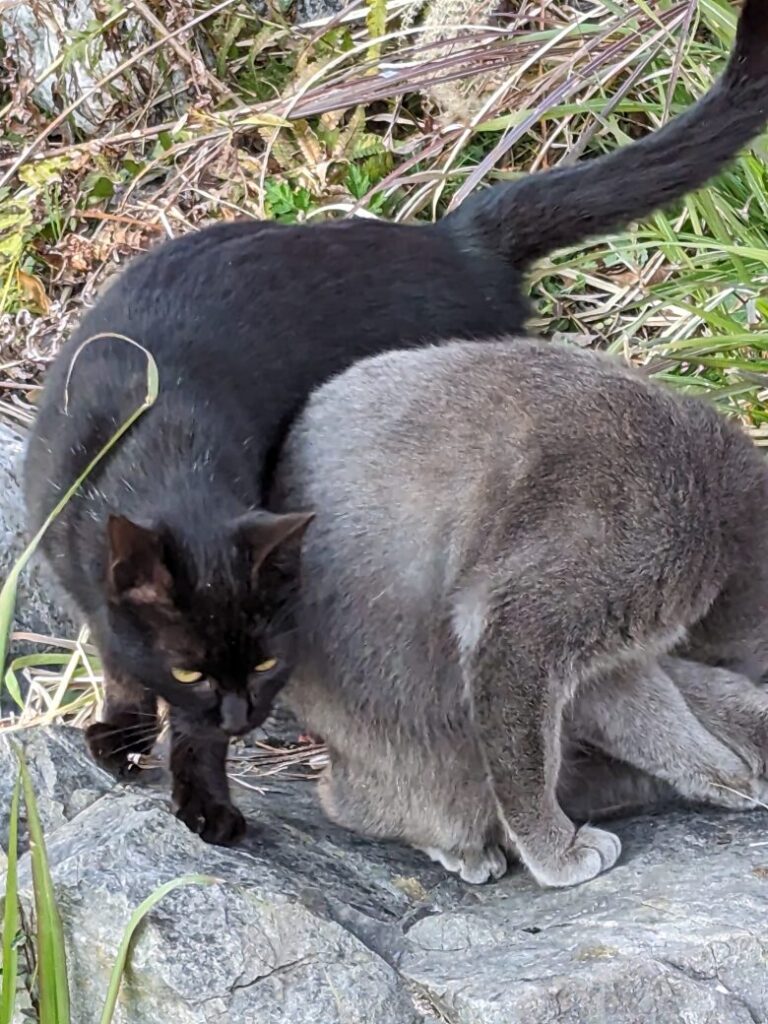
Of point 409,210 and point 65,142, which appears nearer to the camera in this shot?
point 409,210

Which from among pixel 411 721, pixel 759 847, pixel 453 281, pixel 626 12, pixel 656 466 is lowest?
pixel 759 847

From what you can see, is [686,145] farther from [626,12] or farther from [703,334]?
[626,12]

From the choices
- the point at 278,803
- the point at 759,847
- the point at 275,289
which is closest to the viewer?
the point at 759,847

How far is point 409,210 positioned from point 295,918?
2275 millimetres

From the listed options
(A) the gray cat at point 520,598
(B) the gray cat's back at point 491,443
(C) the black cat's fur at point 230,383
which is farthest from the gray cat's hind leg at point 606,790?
(C) the black cat's fur at point 230,383

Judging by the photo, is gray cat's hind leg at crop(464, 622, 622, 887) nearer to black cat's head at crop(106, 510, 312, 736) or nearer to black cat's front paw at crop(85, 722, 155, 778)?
black cat's head at crop(106, 510, 312, 736)

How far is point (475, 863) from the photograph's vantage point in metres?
2.40

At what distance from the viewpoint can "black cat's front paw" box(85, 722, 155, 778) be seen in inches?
101

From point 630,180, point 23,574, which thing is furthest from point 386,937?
point 630,180

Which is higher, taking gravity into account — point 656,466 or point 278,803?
point 656,466

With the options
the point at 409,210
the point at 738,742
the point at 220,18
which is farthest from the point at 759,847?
the point at 220,18

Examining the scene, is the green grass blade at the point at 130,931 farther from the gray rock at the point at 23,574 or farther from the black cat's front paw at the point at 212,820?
the gray rock at the point at 23,574

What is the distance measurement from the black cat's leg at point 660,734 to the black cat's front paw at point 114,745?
853 millimetres

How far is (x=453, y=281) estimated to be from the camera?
→ 9.51ft
